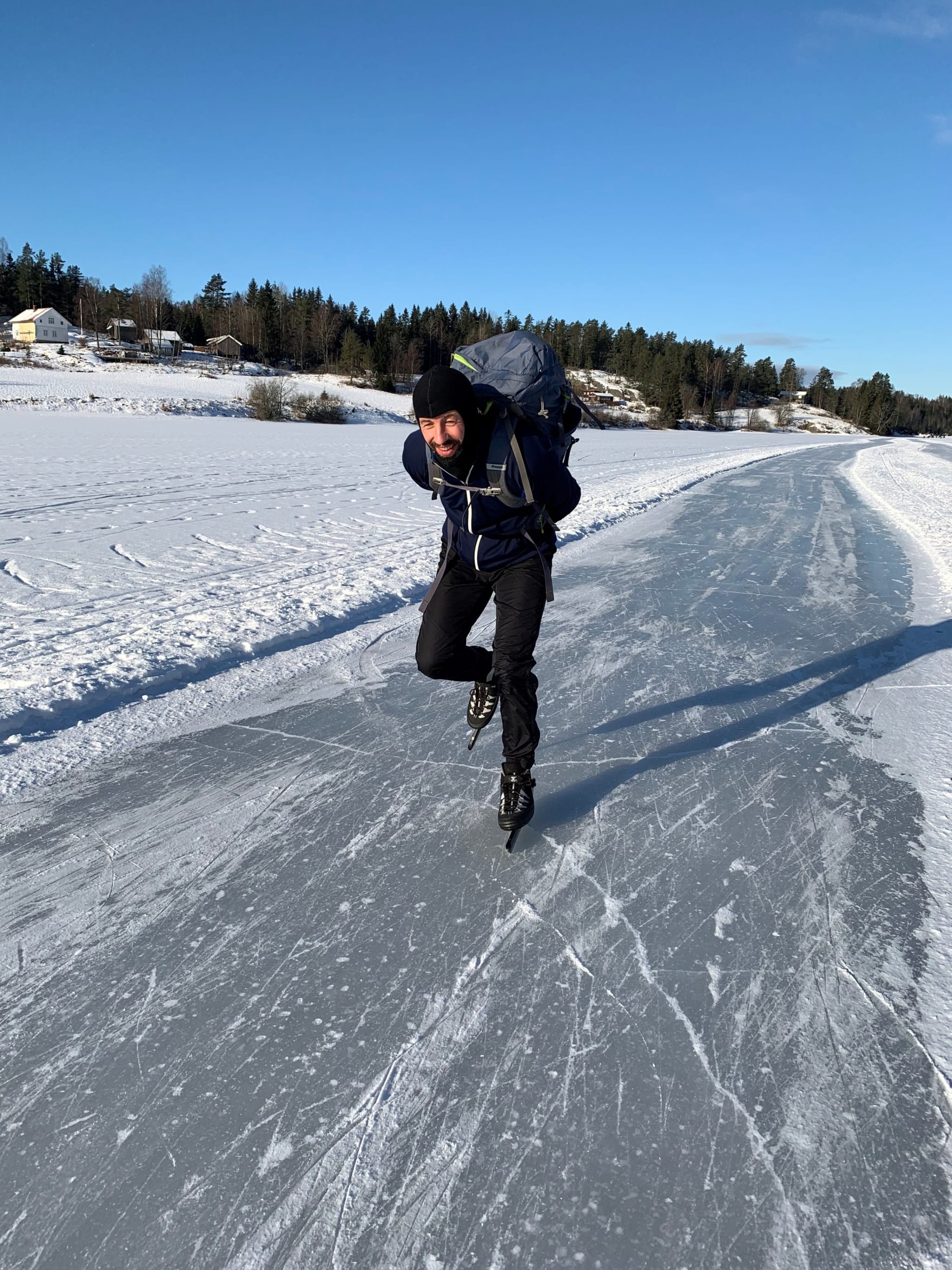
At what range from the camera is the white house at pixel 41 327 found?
2889 inches

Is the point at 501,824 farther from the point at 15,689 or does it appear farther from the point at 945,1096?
the point at 15,689

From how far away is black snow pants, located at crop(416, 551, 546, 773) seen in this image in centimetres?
309

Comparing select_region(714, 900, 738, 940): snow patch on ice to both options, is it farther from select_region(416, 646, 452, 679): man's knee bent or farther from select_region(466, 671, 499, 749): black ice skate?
select_region(416, 646, 452, 679): man's knee bent

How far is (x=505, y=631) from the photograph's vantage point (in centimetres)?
310

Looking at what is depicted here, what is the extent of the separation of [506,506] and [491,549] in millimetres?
196

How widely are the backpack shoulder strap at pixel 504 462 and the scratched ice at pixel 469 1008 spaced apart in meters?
1.29

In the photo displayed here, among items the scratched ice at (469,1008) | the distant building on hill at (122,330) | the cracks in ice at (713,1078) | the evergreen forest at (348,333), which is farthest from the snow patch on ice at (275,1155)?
the distant building on hill at (122,330)

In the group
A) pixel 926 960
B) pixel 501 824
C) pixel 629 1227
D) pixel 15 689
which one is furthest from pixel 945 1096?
pixel 15 689

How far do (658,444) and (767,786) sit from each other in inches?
1552

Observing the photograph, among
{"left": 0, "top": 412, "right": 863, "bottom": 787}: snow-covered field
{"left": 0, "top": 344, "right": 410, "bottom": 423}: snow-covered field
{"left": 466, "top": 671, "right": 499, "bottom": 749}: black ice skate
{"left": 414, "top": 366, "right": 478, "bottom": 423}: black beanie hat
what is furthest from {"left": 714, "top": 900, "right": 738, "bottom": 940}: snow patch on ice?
{"left": 0, "top": 344, "right": 410, "bottom": 423}: snow-covered field

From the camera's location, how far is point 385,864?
2.87 metres

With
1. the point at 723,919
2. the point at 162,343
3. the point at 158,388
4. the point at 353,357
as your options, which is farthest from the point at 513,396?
the point at 162,343

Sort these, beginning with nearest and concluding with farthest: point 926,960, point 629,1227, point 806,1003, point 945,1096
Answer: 1. point 629,1227
2. point 945,1096
3. point 806,1003
4. point 926,960

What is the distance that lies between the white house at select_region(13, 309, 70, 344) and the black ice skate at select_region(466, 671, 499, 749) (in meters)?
81.0
